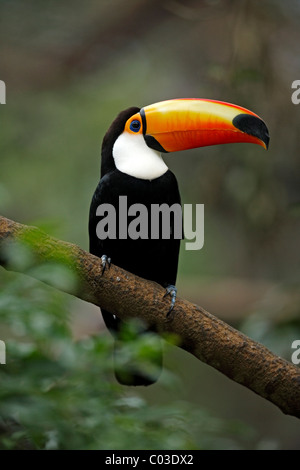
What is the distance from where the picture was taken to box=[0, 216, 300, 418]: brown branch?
291 centimetres

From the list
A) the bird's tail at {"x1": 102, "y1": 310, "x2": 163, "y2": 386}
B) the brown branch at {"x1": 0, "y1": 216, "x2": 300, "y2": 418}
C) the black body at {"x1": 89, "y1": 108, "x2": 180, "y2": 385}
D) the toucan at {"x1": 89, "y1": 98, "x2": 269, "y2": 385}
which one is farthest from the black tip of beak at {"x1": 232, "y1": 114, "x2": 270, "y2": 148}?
the bird's tail at {"x1": 102, "y1": 310, "x2": 163, "y2": 386}

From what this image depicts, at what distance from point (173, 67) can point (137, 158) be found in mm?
3454

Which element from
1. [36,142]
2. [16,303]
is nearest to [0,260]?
[16,303]

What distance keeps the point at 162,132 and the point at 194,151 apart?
7.37 ft

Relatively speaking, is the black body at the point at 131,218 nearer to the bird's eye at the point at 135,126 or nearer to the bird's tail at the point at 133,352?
the bird's eye at the point at 135,126

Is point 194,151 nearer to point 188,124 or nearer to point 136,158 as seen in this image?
point 188,124

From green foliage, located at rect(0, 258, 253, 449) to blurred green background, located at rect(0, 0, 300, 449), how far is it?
2212mm

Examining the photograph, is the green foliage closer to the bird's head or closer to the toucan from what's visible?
the toucan

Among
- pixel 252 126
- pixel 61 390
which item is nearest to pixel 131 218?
pixel 252 126

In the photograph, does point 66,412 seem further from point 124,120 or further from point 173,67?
point 173,67

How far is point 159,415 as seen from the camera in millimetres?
2277

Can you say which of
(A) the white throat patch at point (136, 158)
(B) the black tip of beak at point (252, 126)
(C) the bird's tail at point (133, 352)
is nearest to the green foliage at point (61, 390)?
(C) the bird's tail at point (133, 352)

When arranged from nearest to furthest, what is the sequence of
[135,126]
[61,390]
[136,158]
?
[61,390] < [136,158] < [135,126]

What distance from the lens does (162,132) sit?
3686 mm
